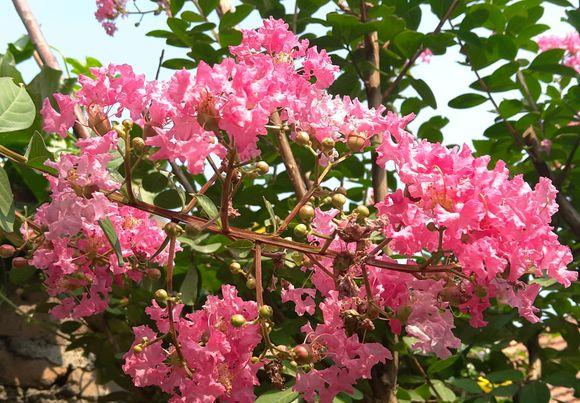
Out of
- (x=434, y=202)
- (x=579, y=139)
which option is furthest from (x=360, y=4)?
(x=434, y=202)

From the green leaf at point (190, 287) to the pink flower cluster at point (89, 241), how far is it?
19cm

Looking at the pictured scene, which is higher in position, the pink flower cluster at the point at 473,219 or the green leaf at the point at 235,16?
the green leaf at the point at 235,16

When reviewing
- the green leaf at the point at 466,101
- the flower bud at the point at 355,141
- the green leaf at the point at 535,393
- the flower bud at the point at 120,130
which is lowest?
the green leaf at the point at 535,393

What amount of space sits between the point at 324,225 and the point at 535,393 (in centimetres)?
89

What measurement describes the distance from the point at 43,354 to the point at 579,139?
5.58 ft

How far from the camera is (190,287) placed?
1523 millimetres

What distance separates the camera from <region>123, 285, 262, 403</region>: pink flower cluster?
1.00 meters

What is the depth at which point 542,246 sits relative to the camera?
95 centimetres

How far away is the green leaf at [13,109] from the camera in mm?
1050

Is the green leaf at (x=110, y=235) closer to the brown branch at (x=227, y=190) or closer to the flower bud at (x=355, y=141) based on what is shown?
the brown branch at (x=227, y=190)

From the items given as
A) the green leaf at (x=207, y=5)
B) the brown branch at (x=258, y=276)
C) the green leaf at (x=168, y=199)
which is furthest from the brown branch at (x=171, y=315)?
the green leaf at (x=207, y=5)

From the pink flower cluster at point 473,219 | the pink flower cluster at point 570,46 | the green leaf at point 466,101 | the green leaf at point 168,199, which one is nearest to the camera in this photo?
the pink flower cluster at point 473,219

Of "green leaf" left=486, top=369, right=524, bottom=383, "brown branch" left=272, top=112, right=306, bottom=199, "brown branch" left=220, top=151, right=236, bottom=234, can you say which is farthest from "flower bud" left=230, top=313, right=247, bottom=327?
"green leaf" left=486, top=369, right=524, bottom=383

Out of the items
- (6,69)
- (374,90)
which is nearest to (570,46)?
(374,90)
